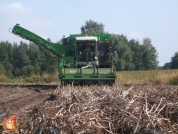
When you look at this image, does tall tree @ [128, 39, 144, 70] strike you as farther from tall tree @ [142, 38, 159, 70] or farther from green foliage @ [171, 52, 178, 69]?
green foliage @ [171, 52, 178, 69]

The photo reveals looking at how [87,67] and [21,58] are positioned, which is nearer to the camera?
[87,67]

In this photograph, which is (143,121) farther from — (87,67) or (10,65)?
(10,65)

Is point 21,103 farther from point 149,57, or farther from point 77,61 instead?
point 149,57

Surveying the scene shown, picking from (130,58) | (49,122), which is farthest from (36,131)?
(130,58)

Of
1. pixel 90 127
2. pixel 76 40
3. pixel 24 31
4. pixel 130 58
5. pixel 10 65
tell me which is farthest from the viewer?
pixel 130 58

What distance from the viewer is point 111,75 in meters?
20.8

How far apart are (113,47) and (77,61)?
64.2m

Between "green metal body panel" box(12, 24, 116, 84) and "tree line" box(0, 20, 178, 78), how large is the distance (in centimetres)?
4457

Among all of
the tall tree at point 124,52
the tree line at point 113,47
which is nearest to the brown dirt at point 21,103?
the tree line at point 113,47

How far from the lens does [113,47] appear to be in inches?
3435

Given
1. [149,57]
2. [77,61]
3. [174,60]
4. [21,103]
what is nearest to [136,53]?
[149,57]

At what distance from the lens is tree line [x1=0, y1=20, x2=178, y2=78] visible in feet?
271

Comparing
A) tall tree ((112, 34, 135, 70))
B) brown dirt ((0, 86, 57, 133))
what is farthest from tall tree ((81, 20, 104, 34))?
brown dirt ((0, 86, 57, 133))

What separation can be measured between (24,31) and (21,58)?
61188mm
